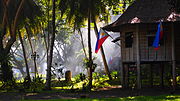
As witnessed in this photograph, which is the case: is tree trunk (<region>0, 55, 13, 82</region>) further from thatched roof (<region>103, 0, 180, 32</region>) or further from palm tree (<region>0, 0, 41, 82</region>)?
thatched roof (<region>103, 0, 180, 32</region>)

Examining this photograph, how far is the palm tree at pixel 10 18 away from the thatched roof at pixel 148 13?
780 centimetres

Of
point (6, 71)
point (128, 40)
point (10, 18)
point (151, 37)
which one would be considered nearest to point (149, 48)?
point (151, 37)

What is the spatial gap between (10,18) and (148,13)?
1257 centimetres

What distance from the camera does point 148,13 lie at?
63.3 ft

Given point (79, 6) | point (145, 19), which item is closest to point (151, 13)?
point (145, 19)

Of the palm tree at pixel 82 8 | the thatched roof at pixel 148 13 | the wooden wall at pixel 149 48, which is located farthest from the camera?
the palm tree at pixel 82 8

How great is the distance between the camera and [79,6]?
77.5 ft

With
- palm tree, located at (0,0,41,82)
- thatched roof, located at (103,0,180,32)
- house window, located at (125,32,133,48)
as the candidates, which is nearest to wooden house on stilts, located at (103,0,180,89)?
thatched roof, located at (103,0,180,32)

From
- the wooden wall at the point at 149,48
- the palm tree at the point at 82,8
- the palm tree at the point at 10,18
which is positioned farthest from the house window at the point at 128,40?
the palm tree at the point at 10,18

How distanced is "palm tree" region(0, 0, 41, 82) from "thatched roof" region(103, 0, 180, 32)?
7.80 metres

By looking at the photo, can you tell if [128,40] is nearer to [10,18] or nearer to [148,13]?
[148,13]

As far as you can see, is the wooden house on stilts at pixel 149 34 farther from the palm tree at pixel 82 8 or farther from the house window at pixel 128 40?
the palm tree at pixel 82 8

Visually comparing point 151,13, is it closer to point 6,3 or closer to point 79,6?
point 79,6

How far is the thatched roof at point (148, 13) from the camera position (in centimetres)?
1819
